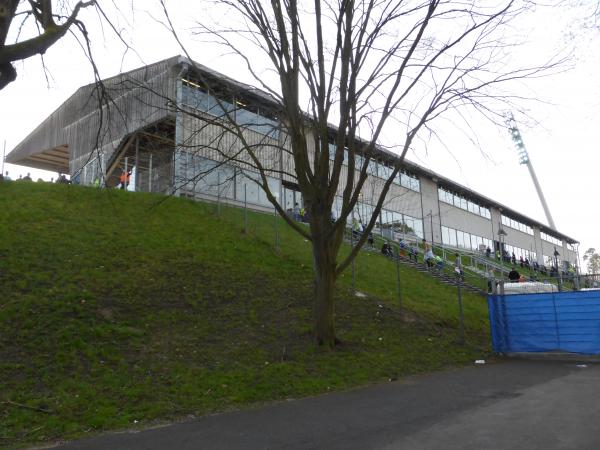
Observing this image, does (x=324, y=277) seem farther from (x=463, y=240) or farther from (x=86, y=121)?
(x=463, y=240)

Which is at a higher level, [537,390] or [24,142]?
[24,142]

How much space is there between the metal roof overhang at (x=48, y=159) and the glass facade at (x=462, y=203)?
96.5ft

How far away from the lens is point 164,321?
1077 centimetres

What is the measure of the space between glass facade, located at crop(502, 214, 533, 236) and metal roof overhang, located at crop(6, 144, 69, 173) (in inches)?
1700

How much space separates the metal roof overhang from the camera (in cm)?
3231

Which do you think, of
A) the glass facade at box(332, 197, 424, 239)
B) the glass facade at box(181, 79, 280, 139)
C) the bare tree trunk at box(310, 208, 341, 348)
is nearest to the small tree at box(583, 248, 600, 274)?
the glass facade at box(332, 197, 424, 239)

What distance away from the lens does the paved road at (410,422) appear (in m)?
5.41

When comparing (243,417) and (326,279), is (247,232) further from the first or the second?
(243,417)

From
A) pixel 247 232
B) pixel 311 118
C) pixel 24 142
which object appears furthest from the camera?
pixel 24 142

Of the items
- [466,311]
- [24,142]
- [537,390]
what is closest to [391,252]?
[466,311]

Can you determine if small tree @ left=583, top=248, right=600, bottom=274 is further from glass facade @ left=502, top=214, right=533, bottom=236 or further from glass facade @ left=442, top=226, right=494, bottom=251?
glass facade @ left=442, top=226, right=494, bottom=251

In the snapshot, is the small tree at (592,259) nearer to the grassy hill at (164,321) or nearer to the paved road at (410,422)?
the grassy hill at (164,321)

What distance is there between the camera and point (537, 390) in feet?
27.2

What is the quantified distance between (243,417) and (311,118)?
23.8 ft
